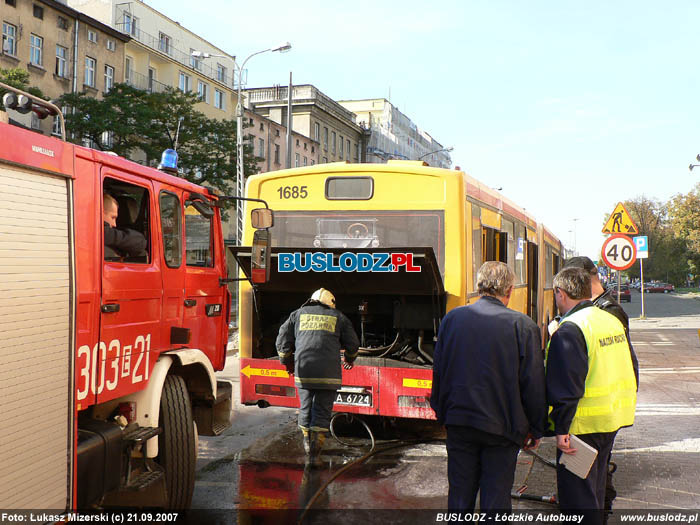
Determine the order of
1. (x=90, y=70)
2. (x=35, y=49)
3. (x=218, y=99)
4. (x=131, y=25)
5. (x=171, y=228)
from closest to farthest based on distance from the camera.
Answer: (x=171, y=228), (x=35, y=49), (x=90, y=70), (x=131, y=25), (x=218, y=99)

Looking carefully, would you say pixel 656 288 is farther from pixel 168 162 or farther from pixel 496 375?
pixel 496 375

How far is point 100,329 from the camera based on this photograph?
13.5ft

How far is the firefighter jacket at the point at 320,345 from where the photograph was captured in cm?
677

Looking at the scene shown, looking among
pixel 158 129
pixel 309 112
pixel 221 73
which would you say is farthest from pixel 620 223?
pixel 309 112

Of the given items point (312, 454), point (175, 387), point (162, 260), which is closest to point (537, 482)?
point (312, 454)

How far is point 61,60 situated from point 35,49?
1.81 m

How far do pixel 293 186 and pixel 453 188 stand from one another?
1796mm

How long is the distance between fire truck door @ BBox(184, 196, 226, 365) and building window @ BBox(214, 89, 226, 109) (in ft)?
166

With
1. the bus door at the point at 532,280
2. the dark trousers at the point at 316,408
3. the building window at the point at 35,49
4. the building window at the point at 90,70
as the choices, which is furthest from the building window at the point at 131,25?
the dark trousers at the point at 316,408

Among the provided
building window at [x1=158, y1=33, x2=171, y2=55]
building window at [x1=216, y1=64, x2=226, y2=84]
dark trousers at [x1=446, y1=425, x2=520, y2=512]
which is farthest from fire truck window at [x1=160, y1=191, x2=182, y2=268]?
building window at [x1=216, y1=64, x2=226, y2=84]

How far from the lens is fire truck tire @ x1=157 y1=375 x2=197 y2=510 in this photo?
15.8ft

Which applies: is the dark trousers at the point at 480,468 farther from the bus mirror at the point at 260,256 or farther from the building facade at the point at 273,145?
the building facade at the point at 273,145

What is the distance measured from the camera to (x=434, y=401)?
4.13m

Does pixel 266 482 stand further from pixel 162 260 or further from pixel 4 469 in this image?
pixel 4 469
